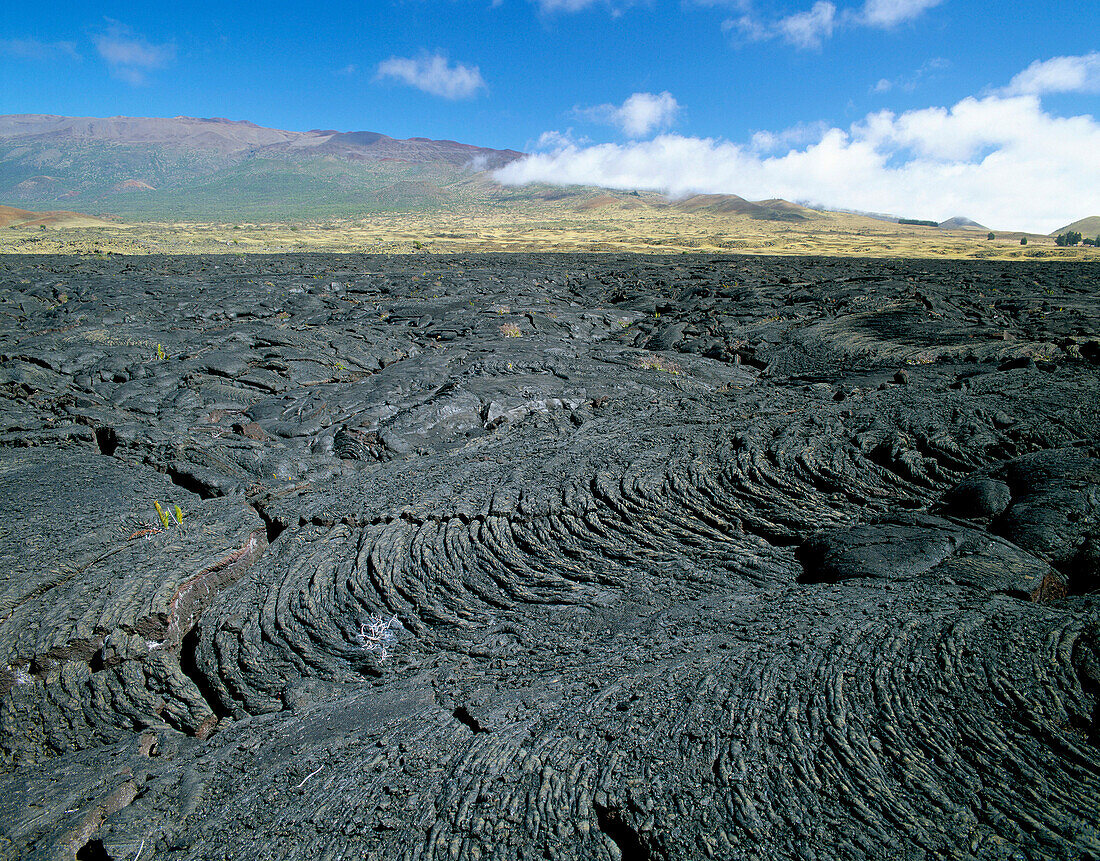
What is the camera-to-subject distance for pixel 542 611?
4125mm

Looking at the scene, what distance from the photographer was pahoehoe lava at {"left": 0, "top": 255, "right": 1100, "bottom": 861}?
96.3 inches

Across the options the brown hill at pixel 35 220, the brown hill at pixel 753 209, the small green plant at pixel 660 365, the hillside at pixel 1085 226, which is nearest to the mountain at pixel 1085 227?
the hillside at pixel 1085 226

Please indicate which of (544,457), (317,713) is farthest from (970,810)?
(544,457)

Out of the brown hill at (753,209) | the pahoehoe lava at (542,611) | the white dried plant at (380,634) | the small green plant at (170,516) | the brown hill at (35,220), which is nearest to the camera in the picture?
the pahoehoe lava at (542,611)

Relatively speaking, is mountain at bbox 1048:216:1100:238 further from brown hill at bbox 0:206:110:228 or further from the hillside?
brown hill at bbox 0:206:110:228

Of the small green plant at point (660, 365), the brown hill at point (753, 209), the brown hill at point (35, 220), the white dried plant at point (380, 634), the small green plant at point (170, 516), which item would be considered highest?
the brown hill at point (753, 209)

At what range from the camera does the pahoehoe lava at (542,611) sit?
2.45 meters

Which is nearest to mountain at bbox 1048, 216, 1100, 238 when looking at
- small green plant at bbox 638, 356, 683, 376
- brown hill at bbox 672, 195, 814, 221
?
brown hill at bbox 672, 195, 814, 221

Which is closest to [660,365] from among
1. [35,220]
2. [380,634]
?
[380,634]

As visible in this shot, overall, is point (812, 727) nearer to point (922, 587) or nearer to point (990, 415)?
point (922, 587)

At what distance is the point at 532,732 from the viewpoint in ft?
9.67

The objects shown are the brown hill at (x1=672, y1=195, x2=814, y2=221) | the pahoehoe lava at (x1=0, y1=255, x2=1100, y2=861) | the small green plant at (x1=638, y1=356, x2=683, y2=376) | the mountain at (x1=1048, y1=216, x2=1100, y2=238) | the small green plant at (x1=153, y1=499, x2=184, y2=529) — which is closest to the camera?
the pahoehoe lava at (x1=0, y1=255, x2=1100, y2=861)

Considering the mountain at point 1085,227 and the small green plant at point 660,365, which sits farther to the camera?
the mountain at point 1085,227

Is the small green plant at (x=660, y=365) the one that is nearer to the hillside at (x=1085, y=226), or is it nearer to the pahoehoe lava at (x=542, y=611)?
the pahoehoe lava at (x=542, y=611)
